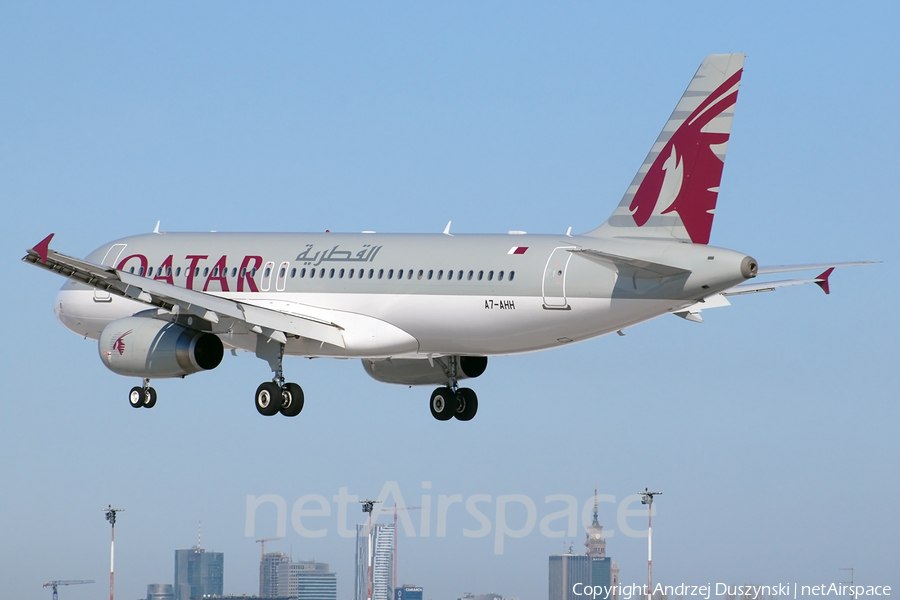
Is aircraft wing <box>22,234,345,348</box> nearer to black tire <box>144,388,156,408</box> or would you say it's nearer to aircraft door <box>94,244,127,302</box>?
aircraft door <box>94,244,127,302</box>

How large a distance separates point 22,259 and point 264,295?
1003cm

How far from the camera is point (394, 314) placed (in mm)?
50000

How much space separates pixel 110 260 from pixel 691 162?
21364 millimetres

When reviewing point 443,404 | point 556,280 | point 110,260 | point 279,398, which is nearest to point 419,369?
point 443,404

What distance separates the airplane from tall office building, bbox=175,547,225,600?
129m

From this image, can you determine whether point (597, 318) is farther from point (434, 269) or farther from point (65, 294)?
point (65, 294)

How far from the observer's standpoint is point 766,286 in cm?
5125

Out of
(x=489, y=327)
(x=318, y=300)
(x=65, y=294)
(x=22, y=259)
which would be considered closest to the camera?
(x=22, y=259)

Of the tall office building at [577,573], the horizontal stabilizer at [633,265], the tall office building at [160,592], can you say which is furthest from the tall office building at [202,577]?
the horizontal stabilizer at [633,265]

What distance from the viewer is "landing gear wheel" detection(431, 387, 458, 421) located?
5541 centimetres

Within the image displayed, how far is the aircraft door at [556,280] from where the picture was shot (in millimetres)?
46812

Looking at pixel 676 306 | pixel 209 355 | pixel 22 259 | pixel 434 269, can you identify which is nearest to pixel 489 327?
pixel 434 269

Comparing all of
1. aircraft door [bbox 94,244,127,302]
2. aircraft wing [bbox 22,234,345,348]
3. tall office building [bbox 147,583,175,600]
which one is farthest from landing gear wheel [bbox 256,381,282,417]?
tall office building [bbox 147,583,175,600]

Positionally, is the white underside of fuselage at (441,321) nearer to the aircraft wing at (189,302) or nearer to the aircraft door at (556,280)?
the aircraft door at (556,280)
